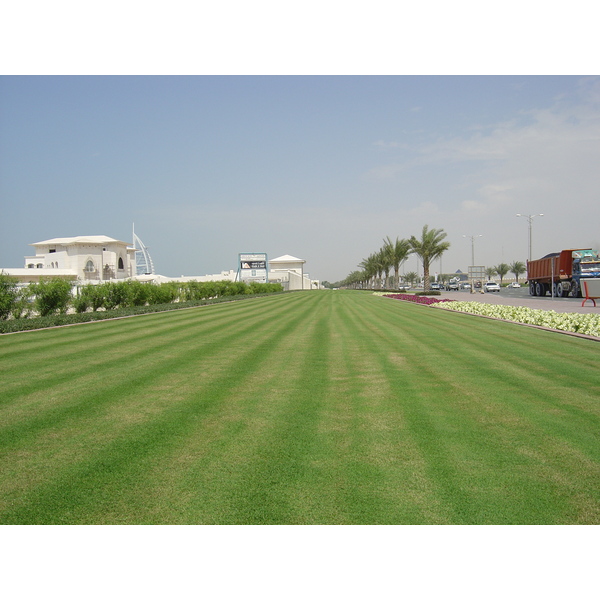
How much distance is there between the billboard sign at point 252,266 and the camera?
79875mm

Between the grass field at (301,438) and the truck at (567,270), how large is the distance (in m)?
29.6

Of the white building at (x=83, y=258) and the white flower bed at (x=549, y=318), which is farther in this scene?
the white building at (x=83, y=258)

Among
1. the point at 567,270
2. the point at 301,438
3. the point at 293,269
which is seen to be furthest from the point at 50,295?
the point at 293,269

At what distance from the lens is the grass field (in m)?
3.38

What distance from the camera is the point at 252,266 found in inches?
3159

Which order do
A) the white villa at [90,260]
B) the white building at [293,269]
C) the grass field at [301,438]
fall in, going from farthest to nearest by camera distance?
the white building at [293,269] < the white villa at [90,260] < the grass field at [301,438]

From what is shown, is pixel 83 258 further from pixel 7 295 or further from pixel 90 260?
pixel 7 295

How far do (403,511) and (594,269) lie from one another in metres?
37.9

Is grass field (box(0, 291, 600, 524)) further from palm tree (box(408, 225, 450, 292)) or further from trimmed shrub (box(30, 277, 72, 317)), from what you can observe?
palm tree (box(408, 225, 450, 292))

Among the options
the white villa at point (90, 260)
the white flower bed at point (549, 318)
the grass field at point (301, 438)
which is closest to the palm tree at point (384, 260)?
the white villa at point (90, 260)

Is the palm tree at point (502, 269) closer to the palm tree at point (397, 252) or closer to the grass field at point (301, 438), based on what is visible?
the palm tree at point (397, 252)

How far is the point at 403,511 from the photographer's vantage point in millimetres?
3285

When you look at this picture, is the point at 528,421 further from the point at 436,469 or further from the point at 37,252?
the point at 37,252

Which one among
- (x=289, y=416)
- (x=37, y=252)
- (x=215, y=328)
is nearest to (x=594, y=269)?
(x=215, y=328)
